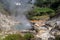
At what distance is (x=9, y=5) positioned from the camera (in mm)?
39062

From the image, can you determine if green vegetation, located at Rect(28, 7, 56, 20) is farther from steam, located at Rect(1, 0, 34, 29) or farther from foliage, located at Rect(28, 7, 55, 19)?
steam, located at Rect(1, 0, 34, 29)

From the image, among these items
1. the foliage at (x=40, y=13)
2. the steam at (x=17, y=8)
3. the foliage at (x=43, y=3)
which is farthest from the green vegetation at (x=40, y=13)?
the foliage at (x=43, y=3)

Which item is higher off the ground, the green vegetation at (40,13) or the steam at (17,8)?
the steam at (17,8)

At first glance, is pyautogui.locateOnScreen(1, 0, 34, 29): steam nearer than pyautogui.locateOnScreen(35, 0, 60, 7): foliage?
Yes

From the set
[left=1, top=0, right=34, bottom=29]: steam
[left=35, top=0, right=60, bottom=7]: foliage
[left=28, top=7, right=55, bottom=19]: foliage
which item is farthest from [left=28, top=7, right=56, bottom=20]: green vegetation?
[left=35, top=0, right=60, bottom=7]: foliage

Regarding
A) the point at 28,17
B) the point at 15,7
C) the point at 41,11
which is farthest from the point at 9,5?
the point at 41,11

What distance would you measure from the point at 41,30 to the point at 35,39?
6.46m

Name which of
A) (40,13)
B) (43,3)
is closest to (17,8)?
(40,13)

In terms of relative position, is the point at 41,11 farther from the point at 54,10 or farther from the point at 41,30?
the point at 41,30

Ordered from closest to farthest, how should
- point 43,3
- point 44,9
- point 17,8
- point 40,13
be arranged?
point 17,8, point 40,13, point 44,9, point 43,3

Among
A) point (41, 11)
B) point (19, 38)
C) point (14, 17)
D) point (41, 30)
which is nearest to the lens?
point (19, 38)

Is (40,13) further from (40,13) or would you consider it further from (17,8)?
(17,8)

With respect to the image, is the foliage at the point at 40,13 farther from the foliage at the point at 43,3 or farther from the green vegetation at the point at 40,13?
the foliage at the point at 43,3

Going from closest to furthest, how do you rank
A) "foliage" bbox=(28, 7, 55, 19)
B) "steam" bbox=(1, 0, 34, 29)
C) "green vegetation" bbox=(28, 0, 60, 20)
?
"steam" bbox=(1, 0, 34, 29) → "green vegetation" bbox=(28, 0, 60, 20) → "foliage" bbox=(28, 7, 55, 19)
